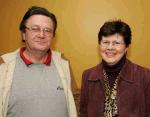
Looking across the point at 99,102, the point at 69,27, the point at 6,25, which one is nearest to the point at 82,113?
the point at 99,102

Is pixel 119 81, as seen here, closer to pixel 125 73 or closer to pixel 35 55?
pixel 125 73

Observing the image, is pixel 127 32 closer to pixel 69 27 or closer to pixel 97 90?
pixel 97 90

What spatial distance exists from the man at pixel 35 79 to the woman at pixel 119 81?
277mm

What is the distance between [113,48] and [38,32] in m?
0.57

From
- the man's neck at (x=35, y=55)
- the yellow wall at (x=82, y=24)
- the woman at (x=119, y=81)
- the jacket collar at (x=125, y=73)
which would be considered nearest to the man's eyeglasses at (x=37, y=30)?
the man's neck at (x=35, y=55)

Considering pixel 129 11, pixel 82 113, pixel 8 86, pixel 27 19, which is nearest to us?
pixel 8 86

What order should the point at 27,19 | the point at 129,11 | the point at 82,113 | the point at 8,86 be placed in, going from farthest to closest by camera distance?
the point at 129,11 → the point at 82,113 → the point at 27,19 → the point at 8,86

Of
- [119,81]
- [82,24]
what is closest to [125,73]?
[119,81]

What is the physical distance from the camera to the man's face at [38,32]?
2266mm

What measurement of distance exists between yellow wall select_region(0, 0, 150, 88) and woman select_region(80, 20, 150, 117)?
34.0 inches

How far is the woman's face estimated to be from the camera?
225 centimetres

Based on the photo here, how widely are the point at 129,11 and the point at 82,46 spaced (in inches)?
24.1

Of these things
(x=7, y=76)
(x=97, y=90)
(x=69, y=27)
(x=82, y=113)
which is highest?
(x=69, y=27)

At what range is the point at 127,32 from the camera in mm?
2293
